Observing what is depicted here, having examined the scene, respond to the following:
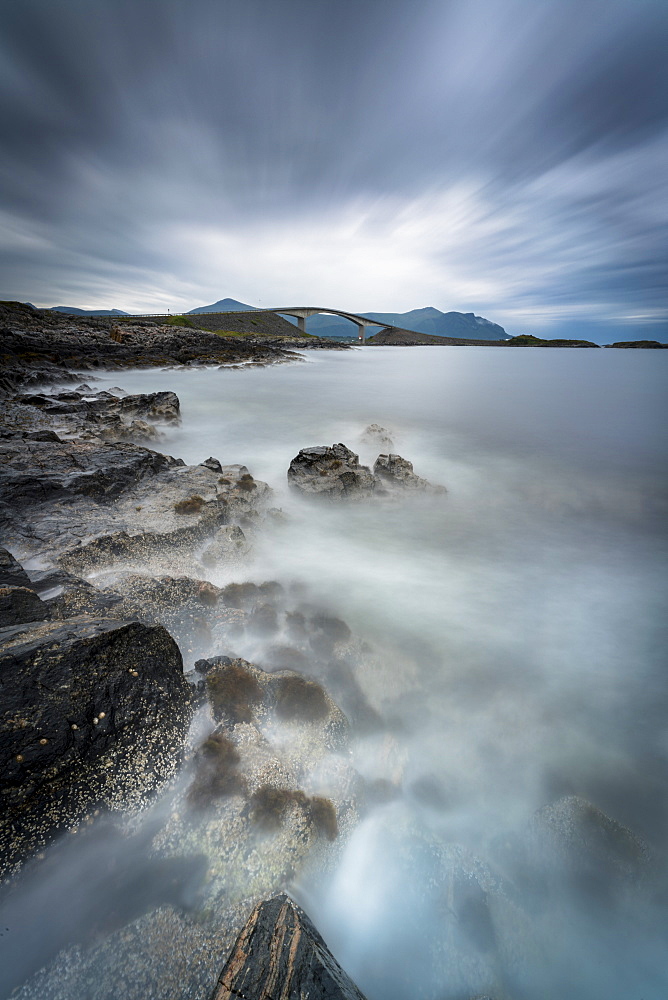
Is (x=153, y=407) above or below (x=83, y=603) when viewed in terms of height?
above

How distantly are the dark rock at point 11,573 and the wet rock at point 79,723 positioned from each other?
0.83 metres

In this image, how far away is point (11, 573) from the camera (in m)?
3.15

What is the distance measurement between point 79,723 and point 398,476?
5907 mm

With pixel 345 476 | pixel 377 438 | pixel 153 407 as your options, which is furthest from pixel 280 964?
pixel 153 407

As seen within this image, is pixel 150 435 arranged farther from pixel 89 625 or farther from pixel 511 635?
pixel 511 635

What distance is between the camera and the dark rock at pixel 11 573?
308cm

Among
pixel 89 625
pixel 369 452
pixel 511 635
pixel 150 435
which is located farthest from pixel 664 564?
pixel 150 435

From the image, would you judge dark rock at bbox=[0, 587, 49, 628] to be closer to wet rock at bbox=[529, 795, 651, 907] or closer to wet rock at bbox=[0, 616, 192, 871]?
wet rock at bbox=[0, 616, 192, 871]

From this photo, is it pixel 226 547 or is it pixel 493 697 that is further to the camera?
pixel 226 547

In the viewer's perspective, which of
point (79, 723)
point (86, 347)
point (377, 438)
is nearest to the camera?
point (79, 723)

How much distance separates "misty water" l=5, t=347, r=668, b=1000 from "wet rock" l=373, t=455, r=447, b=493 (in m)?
0.44

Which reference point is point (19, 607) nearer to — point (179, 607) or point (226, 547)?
point (179, 607)

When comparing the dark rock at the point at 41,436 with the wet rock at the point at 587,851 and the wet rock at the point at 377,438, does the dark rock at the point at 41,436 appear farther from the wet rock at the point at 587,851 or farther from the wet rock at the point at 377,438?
the wet rock at the point at 587,851

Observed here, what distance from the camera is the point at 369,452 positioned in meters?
9.60
